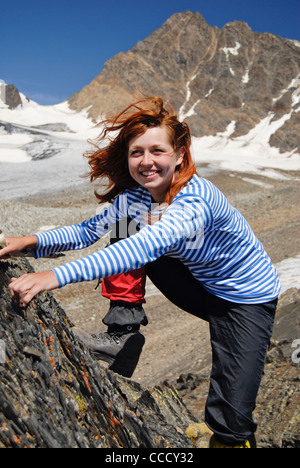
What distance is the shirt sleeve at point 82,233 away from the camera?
352cm

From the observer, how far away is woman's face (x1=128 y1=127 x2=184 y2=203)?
323 centimetres

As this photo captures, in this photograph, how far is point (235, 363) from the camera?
3213mm

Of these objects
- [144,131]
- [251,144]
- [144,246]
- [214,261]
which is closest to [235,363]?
[214,261]

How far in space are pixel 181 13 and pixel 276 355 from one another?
13915 centimetres

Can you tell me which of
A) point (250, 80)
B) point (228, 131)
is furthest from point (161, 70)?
point (228, 131)

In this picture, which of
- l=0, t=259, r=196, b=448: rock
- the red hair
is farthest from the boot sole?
the red hair

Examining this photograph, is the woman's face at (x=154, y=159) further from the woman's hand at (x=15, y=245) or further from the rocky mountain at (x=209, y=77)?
the rocky mountain at (x=209, y=77)

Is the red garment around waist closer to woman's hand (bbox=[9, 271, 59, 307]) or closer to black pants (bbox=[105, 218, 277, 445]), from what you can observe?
black pants (bbox=[105, 218, 277, 445])

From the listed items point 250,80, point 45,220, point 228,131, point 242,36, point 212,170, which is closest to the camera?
point 45,220

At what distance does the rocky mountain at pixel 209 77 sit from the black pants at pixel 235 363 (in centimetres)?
7896

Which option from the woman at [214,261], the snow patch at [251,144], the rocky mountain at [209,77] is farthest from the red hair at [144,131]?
the rocky mountain at [209,77]

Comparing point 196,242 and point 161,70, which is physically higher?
point 161,70
